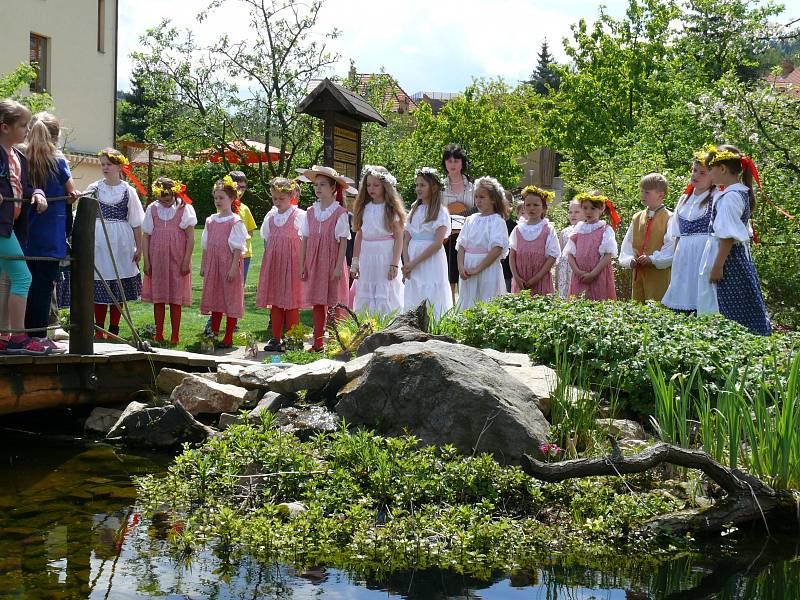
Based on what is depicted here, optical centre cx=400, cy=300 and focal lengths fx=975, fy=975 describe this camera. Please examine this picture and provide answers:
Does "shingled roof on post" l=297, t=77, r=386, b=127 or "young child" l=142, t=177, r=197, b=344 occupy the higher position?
"shingled roof on post" l=297, t=77, r=386, b=127

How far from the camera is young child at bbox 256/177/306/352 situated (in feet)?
37.6

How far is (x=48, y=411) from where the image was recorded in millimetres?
8086

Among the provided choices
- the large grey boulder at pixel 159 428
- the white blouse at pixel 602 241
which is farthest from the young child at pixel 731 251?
the large grey boulder at pixel 159 428

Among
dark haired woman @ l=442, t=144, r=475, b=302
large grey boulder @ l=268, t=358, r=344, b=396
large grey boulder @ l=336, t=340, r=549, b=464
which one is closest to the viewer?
large grey boulder @ l=336, t=340, r=549, b=464

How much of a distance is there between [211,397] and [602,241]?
16.1 ft

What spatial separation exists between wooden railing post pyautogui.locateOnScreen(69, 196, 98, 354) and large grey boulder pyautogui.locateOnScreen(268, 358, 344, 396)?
59.7 inches

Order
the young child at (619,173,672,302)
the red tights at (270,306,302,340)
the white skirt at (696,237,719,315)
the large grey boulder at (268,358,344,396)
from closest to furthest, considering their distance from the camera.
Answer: the large grey boulder at (268,358,344,396), the white skirt at (696,237,719,315), the young child at (619,173,672,302), the red tights at (270,306,302,340)

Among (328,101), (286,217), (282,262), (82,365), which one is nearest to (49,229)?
(82,365)

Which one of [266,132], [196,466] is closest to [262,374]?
[196,466]

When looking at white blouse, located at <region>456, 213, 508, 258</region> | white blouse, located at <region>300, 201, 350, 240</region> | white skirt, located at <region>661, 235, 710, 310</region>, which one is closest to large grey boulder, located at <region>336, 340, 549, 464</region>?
white skirt, located at <region>661, 235, 710, 310</region>

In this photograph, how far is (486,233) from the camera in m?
10.3

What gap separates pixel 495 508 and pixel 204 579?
1751mm

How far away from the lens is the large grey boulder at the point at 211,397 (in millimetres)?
7520

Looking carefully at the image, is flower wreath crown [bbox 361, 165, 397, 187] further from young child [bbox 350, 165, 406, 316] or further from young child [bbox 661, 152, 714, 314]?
young child [bbox 661, 152, 714, 314]
